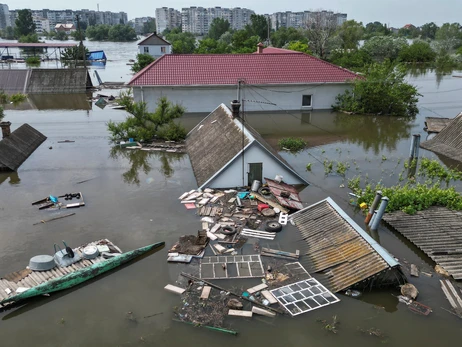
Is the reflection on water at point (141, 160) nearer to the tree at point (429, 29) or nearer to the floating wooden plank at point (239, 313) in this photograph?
the floating wooden plank at point (239, 313)

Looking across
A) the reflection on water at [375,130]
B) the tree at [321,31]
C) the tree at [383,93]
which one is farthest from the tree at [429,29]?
the reflection on water at [375,130]

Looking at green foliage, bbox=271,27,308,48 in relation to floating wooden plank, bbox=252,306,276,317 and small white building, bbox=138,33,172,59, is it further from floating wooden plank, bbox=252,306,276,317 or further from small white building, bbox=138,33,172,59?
floating wooden plank, bbox=252,306,276,317

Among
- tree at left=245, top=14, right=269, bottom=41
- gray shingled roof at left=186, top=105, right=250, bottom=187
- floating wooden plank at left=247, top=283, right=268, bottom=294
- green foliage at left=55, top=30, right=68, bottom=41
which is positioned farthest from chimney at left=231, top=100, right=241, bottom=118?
green foliage at left=55, top=30, right=68, bottom=41

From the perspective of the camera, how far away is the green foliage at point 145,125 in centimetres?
2545

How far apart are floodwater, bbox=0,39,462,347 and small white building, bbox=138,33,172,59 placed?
4300cm

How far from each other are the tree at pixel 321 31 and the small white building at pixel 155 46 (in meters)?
26.0

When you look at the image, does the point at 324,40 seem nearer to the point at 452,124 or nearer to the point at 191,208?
the point at 452,124

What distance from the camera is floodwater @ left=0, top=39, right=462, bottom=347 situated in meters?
9.98

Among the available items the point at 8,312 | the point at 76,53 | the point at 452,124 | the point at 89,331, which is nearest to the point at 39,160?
the point at 8,312

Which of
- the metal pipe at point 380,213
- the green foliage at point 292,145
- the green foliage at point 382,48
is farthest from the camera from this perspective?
the green foliage at point 382,48

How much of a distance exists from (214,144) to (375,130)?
51.0ft

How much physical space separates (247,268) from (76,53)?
196 ft

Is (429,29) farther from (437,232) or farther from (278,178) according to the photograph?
(437,232)

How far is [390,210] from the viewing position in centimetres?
1605
